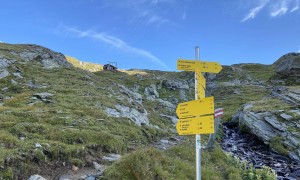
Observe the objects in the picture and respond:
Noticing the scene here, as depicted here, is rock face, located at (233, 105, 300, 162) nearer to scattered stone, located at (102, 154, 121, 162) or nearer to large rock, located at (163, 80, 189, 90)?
scattered stone, located at (102, 154, 121, 162)

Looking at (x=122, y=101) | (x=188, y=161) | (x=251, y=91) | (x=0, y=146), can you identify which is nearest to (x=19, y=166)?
(x=0, y=146)

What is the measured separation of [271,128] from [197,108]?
2483 centimetres

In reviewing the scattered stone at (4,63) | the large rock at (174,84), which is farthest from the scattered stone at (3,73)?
the large rock at (174,84)

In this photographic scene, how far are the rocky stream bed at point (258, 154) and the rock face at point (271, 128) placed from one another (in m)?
0.71

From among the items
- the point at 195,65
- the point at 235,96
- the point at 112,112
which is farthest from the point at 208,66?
the point at 235,96

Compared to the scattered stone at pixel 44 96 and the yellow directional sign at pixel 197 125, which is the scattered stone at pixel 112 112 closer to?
the scattered stone at pixel 44 96

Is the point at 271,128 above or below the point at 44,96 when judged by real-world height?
below

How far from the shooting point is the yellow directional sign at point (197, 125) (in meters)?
8.92

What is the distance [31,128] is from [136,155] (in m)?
6.87

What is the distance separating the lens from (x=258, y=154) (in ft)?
89.6

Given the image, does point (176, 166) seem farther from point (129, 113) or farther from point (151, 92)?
point (151, 92)

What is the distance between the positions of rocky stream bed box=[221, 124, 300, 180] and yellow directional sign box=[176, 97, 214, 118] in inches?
541

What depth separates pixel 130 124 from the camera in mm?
23281

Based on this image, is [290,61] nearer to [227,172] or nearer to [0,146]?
[227,172]
